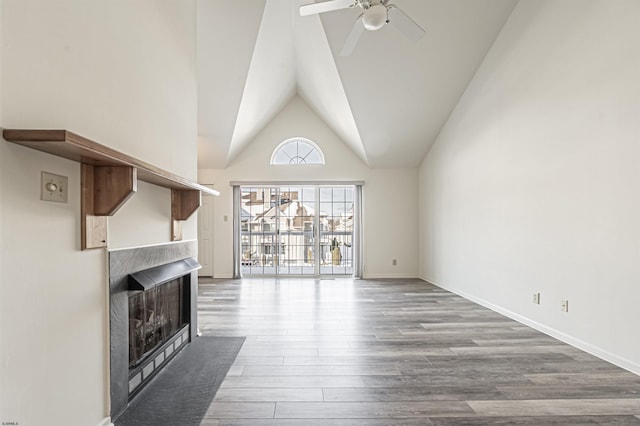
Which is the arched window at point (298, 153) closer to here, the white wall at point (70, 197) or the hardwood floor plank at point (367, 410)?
the white wall at point (70, 197)

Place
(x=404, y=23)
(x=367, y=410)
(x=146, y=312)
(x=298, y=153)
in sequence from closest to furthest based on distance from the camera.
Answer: (x=367, y=410), (x=146, y=312), (x=404, y=23), (x=298, y=153)

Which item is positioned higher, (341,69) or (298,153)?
(341,69)

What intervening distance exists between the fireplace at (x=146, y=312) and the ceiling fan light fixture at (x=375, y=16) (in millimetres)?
2253

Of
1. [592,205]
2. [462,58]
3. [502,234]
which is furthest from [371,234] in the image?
[592,205]

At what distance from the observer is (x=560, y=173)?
9.77 feet

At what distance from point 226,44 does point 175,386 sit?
3.52m

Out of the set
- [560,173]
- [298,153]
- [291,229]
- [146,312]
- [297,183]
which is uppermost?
[298,153]

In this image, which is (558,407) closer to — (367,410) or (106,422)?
(367,410)

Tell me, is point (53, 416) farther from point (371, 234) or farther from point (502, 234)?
point (371, 234)

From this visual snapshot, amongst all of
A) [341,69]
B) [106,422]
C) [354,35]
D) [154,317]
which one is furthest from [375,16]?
[106,422]

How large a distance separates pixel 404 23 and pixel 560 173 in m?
1.94

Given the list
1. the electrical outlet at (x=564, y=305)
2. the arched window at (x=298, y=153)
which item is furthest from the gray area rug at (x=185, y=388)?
the arched window at (x=298, y=153)

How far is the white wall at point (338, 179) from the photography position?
247 inches

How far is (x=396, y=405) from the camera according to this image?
1.92 m
